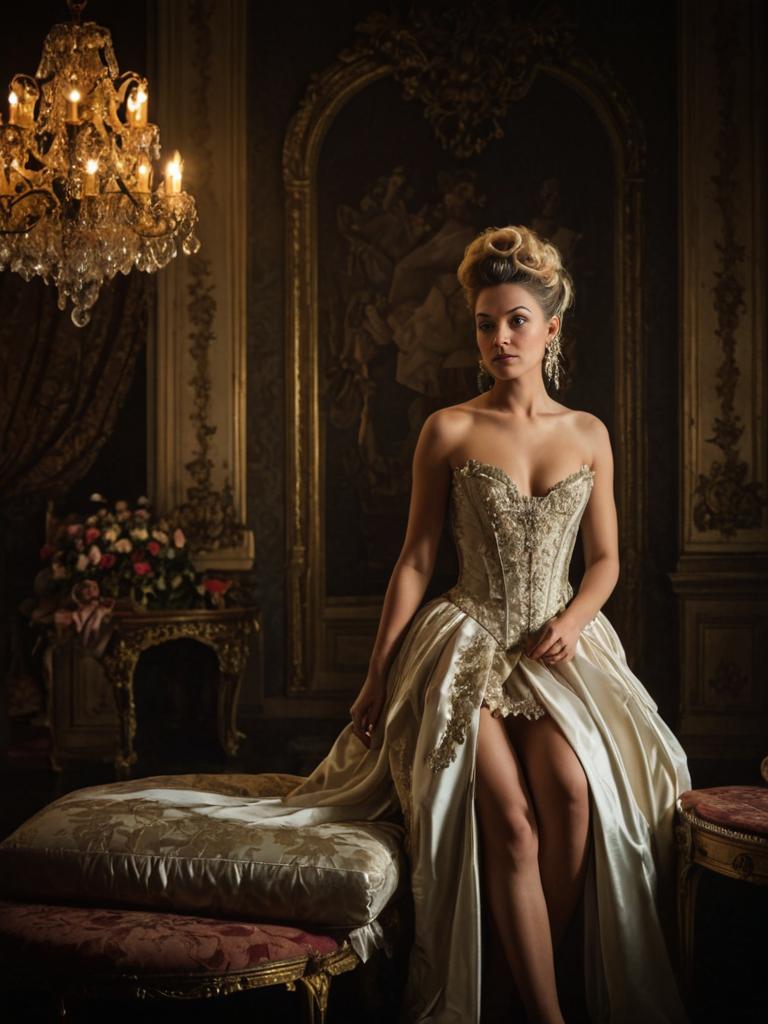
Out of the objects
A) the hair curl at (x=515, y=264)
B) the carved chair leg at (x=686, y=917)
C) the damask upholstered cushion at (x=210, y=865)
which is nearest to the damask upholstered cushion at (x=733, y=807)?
the carved chair leg at (x=686, y=917)

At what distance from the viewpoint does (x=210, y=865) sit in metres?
2.39

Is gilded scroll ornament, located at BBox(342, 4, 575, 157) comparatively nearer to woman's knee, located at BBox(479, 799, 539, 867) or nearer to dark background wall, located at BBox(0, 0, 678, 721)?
dark background wall, located at BBox(0, 0, 678, 721)

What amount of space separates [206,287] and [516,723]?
14.3ft

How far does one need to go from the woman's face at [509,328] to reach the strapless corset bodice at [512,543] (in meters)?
0.25

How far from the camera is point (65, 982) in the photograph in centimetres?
227

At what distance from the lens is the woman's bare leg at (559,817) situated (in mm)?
2465

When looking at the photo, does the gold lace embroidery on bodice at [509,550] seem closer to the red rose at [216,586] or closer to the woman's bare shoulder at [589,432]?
the woman's bare shoulder at [589,432]

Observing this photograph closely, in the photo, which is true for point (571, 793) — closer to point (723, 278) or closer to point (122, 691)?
point (122, 691)

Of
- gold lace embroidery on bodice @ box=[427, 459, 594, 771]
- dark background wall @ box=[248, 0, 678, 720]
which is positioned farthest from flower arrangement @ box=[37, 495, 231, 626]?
gold lace embroidery on bodice @ box=[427, 459, 594, 771]

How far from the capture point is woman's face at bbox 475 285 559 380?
2.74 m

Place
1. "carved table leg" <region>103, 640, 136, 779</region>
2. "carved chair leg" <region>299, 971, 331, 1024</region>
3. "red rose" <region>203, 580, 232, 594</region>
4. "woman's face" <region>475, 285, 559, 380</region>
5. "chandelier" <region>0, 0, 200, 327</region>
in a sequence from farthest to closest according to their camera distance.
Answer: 1. "red rose" <region>203, 580, 232, 594</region>
2. "carved table leg" <region>103, 640, 136, 779</region>
3. "chandelier" <region>0, 0, 200, 327</region>
4. "woman's face" <region>475, 285, 559, 380</region>
5. "carved chair leg" <region>299, 971, 331, 1024</region>

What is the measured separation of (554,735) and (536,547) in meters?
0.47

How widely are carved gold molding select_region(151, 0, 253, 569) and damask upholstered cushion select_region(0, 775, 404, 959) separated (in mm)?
Result: 3833

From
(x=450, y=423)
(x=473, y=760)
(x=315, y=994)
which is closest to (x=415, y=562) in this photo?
(x=450, y=423)
